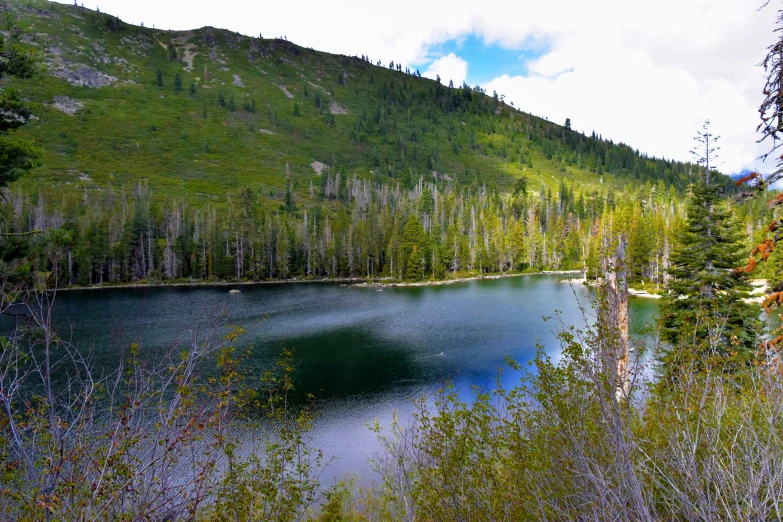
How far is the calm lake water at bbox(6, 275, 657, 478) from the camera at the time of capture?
77.0ft

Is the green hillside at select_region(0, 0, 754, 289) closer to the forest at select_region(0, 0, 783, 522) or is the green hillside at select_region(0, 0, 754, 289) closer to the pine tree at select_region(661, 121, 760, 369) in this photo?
the forest at select_region(0, 0, 783, 522)

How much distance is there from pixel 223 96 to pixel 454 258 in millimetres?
152062

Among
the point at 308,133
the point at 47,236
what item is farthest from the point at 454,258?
the point at 308,133

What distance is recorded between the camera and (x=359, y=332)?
4169 cm

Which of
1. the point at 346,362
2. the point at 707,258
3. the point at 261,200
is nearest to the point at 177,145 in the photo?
the point at 261,200

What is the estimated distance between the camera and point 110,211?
9412 cm

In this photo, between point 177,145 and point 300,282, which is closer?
point 300,282

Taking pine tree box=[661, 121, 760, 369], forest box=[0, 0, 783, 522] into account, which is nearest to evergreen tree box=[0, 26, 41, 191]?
forest box=[0, 0, 783, 522]

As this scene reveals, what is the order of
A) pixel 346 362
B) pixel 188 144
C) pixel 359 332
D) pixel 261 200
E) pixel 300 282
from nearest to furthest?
pixel 346 362 < pixel 359 332 < pixel 300 282 < pixel 261 200 < pixel 188 144

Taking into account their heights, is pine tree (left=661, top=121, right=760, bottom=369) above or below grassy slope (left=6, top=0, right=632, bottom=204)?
below

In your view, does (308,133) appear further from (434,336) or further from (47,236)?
(47,236)

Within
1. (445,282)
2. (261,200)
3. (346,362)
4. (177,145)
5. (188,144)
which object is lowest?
(346,362)

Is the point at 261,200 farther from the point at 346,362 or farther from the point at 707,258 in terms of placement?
the point at 707,258

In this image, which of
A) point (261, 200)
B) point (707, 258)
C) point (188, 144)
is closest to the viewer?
point (707, 258)
